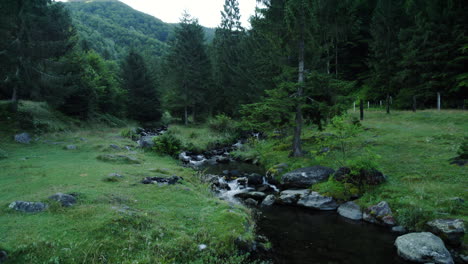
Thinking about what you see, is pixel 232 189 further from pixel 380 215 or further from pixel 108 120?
pixel 108 120

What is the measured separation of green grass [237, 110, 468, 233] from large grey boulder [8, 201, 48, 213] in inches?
468

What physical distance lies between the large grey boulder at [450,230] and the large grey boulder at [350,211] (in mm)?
2488

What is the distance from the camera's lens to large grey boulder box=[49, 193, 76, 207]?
799 centimetres

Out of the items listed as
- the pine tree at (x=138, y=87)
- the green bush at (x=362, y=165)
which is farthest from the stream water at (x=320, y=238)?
the pine tree at (x=138, y=87)

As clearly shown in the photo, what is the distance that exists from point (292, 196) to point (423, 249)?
572 centimetres

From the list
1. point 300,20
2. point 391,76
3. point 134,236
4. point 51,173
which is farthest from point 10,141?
point 391,76

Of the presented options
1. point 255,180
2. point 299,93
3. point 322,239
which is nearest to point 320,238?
point 322,239

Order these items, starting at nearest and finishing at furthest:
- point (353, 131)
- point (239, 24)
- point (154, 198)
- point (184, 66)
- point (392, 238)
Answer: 1. point (392, 238)
2. point (154, 198)
3. point (353, 131)
4. point (184, 66)
5. point (239, 24)

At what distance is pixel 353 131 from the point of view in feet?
42.6

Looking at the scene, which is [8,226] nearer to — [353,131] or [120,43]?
[353,131]

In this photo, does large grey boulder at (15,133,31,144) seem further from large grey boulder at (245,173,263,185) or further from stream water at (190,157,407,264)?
stream water at (190,157,407,264)

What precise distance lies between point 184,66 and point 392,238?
36.4m

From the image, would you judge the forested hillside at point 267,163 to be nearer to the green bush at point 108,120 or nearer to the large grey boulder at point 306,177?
the large grey boulder at point 306,177

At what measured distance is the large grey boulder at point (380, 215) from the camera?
31.8 ft
